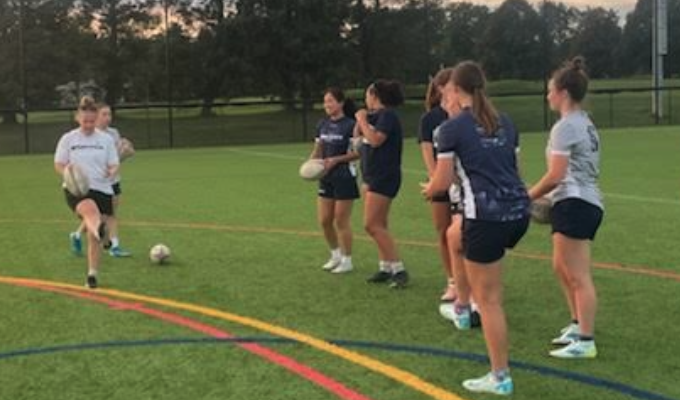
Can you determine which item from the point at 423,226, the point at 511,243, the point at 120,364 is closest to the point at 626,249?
the point at 423,226

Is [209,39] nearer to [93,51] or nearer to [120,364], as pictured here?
[93,51]

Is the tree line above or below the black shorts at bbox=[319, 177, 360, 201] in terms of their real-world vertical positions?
above

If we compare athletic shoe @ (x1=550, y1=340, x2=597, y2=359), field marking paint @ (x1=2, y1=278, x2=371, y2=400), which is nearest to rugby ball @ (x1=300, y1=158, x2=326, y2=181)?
field marking paint @ (x1=2, y1=278, x2=371, y2=400)

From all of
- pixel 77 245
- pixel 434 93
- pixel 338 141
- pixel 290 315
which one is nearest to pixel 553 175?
pixel 434 93

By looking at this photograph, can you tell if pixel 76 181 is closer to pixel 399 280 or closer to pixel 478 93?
pixel 399 280

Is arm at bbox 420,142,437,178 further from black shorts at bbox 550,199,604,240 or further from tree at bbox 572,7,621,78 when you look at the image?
tree at bbox 572,7,621,78

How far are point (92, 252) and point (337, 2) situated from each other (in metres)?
41.3

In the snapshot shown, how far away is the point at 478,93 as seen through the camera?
535cm

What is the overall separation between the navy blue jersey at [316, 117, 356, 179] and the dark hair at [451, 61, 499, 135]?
3819 mm

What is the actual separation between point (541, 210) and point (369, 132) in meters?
2.39

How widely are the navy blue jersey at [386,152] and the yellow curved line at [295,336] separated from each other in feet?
6.18

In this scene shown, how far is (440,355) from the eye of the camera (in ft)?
20.8

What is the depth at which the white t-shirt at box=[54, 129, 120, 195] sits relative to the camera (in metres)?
9.11

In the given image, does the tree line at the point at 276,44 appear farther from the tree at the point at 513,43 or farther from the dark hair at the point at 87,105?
the dark hair at the point at 87,105
